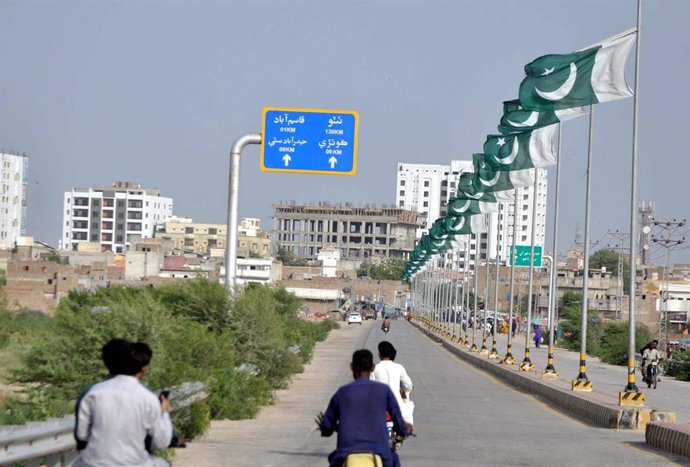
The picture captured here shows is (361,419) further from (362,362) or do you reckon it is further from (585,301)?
(585,301)

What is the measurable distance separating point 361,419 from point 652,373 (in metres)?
35.3

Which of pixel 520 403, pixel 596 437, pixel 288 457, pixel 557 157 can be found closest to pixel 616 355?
pixel 557 157

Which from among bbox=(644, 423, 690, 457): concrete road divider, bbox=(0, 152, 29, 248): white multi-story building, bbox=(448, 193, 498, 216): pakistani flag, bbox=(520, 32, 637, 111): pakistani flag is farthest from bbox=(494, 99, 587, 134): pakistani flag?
→ bbox=(0, 152, 29, 248): white multi-story building

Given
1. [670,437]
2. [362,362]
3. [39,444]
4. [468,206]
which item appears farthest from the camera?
[468,206]

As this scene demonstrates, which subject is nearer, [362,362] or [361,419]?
[361,419]

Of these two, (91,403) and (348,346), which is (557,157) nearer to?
(348,346)

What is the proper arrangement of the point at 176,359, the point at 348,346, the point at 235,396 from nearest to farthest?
the point at 176,359, the point at 235,396, the point at 348,346

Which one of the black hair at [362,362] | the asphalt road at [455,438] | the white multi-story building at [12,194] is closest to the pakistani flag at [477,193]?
the asphalt road at [455,438]

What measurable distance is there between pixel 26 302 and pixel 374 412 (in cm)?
6321

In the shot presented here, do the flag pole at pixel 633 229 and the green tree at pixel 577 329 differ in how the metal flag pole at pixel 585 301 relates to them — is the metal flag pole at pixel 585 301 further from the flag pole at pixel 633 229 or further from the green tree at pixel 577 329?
the green tree at pixel 577 329

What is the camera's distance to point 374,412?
10.1 m

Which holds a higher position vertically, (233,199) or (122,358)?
(233,199)

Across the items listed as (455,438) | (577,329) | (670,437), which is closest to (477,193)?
(455,438)

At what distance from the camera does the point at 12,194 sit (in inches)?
Answer: 7603
